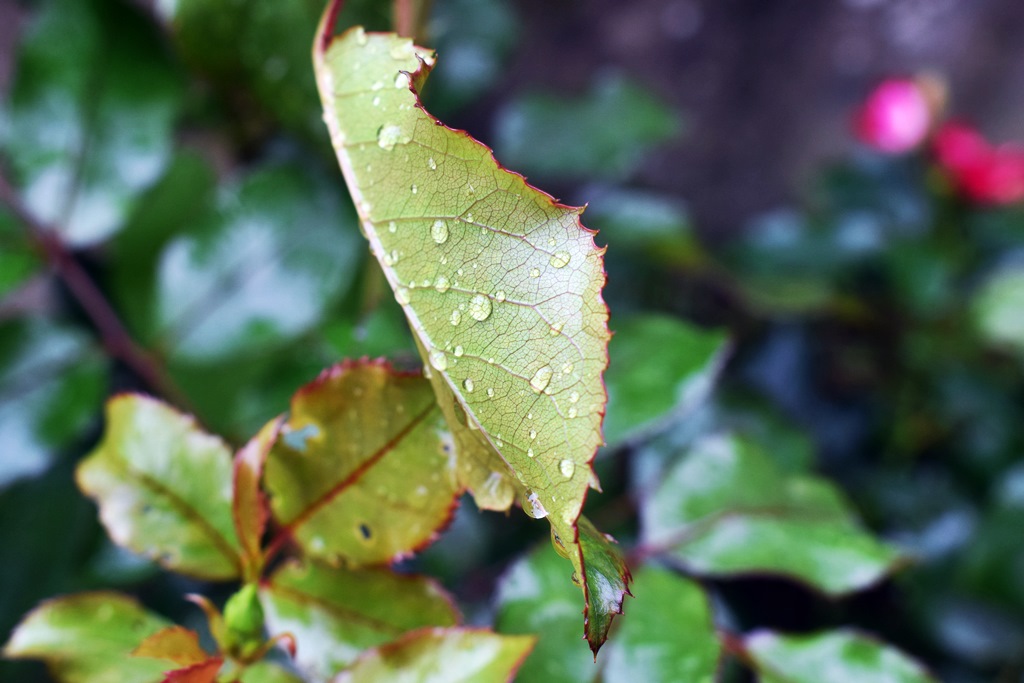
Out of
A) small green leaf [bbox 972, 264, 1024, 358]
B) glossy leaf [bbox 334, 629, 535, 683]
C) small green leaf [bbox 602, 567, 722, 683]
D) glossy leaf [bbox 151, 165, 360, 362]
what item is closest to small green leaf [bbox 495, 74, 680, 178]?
glossy leaf [bbox 151, 165, 360, 362]

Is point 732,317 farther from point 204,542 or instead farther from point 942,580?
point 204,542

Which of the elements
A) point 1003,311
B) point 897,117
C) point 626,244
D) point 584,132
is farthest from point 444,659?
point 897,117

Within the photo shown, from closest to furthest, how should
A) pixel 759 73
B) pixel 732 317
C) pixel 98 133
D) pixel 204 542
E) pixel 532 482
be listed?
pixel 532 482 → pixel 204 542 → pixel 98 133 → pixel 732 317 → pixel 759 73

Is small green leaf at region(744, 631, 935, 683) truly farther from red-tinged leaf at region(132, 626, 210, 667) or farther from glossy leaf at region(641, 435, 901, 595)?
red-tinged leaf at region(132, 626, 210, 667)

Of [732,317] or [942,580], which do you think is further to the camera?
[732,317]

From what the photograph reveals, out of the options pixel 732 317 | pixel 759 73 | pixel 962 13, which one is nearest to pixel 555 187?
pixel 732 317

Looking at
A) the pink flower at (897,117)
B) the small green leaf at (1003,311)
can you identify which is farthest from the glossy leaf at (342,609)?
the pink flower at (897,117)

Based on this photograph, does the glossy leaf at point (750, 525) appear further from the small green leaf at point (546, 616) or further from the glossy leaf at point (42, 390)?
the glossy leaf at point (42, 390)
